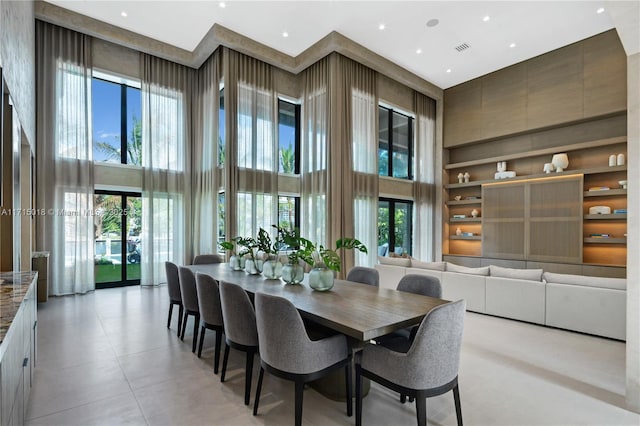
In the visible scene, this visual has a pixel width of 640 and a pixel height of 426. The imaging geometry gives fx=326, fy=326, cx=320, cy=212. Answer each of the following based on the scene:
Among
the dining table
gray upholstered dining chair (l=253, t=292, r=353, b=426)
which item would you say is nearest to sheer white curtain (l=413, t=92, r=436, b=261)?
the dining table

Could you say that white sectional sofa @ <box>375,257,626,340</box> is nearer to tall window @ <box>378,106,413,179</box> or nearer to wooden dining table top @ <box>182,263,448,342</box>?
wooden dining table top @ <box>182,263,448,342</box>

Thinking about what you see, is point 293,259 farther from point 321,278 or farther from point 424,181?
point 424,181

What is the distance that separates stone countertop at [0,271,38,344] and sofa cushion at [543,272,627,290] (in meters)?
5.10

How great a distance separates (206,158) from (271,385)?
17.7ft

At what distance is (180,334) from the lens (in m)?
3.77

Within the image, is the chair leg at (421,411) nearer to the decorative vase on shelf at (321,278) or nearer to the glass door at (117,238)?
the decorative vase on shelf at (321,278)

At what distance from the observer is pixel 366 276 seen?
3406 millimetres

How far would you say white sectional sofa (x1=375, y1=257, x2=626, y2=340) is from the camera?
371 cm

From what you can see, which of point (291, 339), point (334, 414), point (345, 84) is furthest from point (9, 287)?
point (345, 84)

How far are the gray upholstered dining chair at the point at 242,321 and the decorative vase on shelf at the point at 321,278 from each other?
2.06ft

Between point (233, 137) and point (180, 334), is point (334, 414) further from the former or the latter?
point (233, 137)

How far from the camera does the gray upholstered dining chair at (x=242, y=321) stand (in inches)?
94.0

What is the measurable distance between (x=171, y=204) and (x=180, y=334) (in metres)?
3.95

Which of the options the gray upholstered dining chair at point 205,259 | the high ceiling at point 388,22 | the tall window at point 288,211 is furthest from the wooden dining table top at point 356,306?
the high ceiling at point 388,22
